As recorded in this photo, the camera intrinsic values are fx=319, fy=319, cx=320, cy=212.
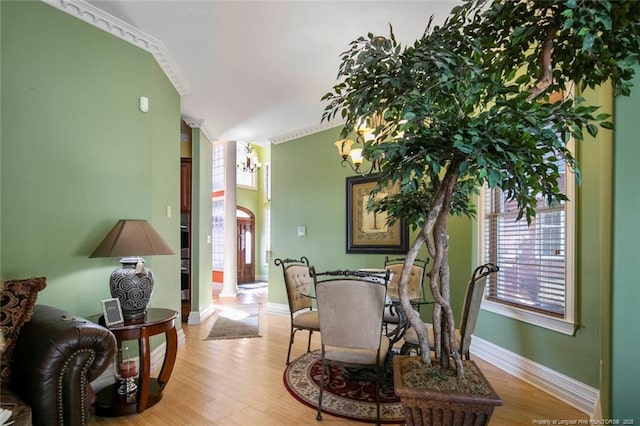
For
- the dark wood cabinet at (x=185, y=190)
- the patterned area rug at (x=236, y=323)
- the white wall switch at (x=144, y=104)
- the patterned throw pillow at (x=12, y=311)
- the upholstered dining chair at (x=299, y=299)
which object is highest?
the white wall switch at (x=144, y=104)

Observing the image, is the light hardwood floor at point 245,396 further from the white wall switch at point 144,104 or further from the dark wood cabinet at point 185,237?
the white wall switch at point 144,104

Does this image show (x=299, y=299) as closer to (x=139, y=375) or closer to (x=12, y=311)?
(x=139, y=375)

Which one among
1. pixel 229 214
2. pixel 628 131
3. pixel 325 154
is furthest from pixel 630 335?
pixel 229 214

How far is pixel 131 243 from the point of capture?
7.57ft

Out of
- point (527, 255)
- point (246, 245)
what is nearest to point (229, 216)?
point (246, 245)

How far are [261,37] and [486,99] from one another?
232 cm

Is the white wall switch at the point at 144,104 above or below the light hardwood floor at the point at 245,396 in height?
above

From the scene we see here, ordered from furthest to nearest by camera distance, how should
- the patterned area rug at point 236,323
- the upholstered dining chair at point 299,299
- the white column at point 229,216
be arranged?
the white column at point 229,216, the patterned area rug at point 236,323, the upholstered dining chair at point 299,299

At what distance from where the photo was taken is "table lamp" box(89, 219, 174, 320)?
2.29 meters

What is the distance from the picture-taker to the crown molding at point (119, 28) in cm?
242

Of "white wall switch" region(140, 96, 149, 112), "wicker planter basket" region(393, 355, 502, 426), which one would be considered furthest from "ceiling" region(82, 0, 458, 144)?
"wicker planter basket" region(393, 355, 502, 426)

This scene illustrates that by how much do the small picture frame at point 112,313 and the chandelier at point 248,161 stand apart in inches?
265

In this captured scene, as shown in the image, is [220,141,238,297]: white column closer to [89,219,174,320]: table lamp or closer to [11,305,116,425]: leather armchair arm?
[89,219,174,320]: table lamp

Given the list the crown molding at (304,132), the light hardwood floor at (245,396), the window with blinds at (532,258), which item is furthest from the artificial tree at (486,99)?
the crown molding at (304,132)
